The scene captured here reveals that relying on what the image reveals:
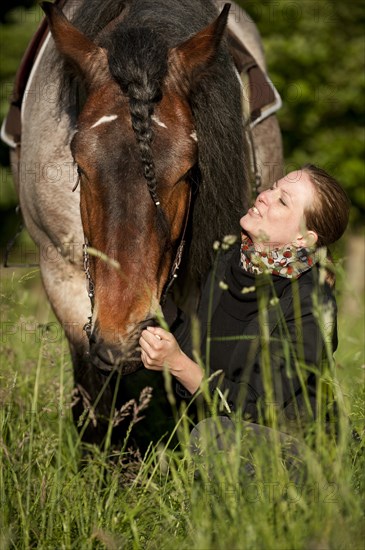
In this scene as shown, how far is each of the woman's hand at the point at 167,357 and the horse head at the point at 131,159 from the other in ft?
0.19

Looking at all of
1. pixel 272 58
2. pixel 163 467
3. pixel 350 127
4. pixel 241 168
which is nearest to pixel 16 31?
pixel 272 58

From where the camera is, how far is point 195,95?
11.3ft

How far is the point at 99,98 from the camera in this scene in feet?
10.8

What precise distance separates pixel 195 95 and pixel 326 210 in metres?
0.74

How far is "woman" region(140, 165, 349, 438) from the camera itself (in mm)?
3004

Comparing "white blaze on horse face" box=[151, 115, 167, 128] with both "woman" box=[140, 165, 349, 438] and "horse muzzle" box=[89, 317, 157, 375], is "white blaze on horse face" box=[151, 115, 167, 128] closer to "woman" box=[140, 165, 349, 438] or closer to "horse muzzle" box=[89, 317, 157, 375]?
"woman" box=[140, 165, 349, 438]

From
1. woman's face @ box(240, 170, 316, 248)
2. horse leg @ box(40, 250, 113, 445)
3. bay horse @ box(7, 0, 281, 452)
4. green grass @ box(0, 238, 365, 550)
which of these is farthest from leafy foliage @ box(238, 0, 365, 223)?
green grass @ box(0, 238, 365, 550)

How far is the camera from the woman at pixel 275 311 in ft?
9.86

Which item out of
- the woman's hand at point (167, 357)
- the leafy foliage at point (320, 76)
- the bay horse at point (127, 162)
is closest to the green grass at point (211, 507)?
the woman's hand at point (167, 357)

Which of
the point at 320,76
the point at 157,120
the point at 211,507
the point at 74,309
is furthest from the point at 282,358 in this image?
→ the point at 320,76

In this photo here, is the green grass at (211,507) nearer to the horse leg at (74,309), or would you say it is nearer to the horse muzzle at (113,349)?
the horse muzzle at (113,349)

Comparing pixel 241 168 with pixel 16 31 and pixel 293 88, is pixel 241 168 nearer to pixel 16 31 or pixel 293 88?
pixel 293 88

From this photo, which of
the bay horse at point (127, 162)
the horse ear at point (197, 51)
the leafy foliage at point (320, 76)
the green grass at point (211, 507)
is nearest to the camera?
the green grass at point (211, 507)

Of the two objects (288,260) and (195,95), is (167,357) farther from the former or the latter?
(195,95)
